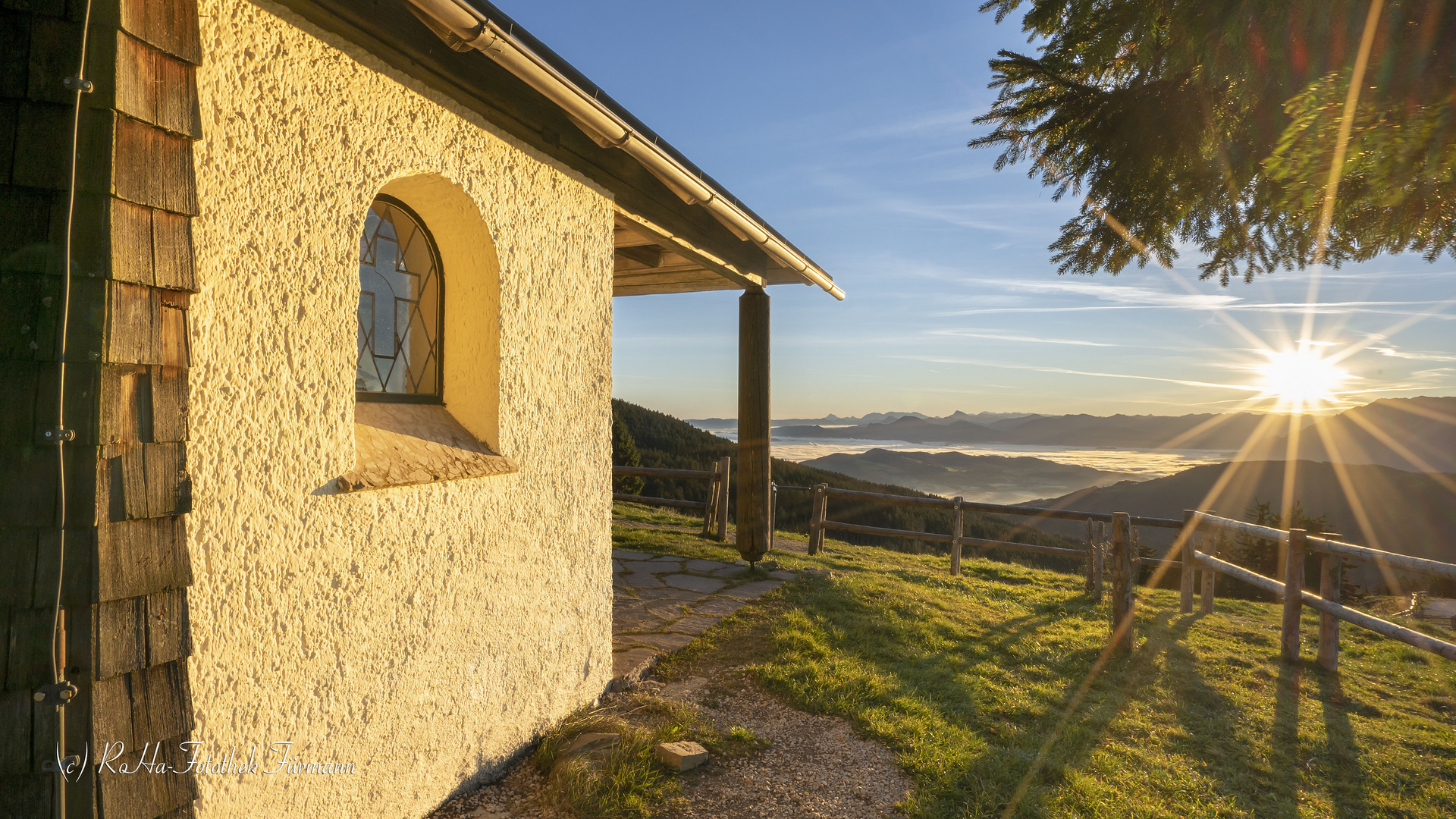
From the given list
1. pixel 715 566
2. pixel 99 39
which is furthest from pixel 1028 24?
pixel 715 566

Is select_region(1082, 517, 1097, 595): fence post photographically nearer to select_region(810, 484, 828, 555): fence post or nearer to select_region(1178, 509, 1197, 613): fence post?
select_region(1178, 509, 1197, 613): fence post

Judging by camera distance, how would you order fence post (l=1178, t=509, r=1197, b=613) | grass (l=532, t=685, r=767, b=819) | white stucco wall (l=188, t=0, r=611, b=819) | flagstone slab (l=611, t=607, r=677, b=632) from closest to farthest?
white stucco wall (l=188, t=0, r=611, b=819) < grass (l=532, t=685, r=767, b=819) < flagstone slab (l=611, t=607, r=677, b=632) < fence post (l=1178, t=509, r=1197, b=613)

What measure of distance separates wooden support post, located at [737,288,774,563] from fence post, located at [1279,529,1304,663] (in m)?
4.12

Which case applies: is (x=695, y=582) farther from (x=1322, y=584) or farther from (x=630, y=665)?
(x=1322, y=584)

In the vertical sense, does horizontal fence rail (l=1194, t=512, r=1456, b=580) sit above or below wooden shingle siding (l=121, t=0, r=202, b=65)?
below

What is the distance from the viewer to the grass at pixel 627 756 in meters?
2.49

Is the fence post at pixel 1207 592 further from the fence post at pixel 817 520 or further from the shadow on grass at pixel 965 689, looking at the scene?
the fence post at pixel 817 520

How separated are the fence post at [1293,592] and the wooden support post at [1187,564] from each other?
1.46 m

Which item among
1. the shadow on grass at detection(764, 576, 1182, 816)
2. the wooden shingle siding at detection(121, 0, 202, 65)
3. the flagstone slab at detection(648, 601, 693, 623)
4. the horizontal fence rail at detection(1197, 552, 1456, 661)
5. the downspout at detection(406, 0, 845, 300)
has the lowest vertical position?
the shadow on grass at detection(764, 576, 1182, 816)

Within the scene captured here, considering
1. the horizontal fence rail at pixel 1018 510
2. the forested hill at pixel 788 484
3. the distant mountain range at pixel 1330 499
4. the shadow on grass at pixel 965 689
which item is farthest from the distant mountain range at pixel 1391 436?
the shadow on grass at pixel 965 689

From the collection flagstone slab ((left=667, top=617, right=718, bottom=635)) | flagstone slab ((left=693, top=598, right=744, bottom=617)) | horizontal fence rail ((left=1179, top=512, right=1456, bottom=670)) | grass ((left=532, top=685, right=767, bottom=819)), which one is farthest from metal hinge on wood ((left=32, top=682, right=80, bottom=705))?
horizontal fence rail ((left=1179, top=512, right=1456, bottom=670))

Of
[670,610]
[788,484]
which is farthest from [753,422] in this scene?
[788,484]

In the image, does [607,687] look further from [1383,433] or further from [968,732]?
[1383,433]

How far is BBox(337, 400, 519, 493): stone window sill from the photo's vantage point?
2.16 metres
